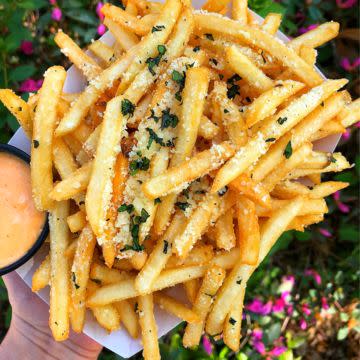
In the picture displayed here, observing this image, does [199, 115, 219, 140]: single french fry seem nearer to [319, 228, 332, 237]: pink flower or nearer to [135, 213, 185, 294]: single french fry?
[135, 213, 185, 294]: single french fry

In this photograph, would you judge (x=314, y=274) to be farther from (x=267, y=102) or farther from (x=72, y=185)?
(x=72, y=185)

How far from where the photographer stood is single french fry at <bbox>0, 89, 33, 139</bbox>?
6.84ft

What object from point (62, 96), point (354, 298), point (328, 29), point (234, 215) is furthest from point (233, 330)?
point (354, 298)

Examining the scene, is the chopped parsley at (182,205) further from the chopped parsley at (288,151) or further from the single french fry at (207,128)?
the chopped parsley at (288,151)

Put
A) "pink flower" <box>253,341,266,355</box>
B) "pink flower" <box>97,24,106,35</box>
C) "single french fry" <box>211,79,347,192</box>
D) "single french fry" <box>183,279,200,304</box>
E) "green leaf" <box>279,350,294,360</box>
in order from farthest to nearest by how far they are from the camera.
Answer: "pink flower" <box>253,341,266,355</box> < "green leaf" <box>279,350,294,360</box> < "pink flower" <box>97,24,106,35</box> < "single french fry" <box>183,279,200,304</box> < "single french fry" <box>211,79,347,192</box>

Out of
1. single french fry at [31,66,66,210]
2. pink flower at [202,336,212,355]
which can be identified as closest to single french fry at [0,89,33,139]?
single french fry at [31,66,66,210]

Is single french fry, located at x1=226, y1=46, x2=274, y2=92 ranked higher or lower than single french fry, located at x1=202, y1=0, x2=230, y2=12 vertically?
lower

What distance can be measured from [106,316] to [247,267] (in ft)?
2.09

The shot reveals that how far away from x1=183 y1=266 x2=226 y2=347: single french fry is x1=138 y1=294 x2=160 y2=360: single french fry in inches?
5.8

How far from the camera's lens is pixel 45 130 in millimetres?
Result: 2033

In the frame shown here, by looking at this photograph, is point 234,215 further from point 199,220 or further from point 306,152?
point 306,152

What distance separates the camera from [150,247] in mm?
2123

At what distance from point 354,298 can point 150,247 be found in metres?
2.15

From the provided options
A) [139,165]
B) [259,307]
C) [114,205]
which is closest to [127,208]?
[114,205]
